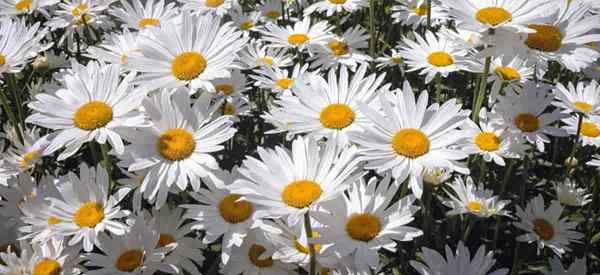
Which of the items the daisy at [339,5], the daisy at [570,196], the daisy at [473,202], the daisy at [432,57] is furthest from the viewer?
the daisy at [339,5]

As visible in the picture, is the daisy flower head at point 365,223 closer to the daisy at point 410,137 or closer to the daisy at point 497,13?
the daisy at point 410,137

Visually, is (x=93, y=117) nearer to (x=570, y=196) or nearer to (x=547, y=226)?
(x=547, y=226)

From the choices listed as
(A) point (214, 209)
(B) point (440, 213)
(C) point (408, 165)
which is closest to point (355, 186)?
(C) point (408, 165)

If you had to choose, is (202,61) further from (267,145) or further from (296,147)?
(267,145)

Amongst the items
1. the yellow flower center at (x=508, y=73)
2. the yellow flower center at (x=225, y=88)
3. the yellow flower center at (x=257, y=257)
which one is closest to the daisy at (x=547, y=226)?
the yellow flower center at (x=508, y=73)

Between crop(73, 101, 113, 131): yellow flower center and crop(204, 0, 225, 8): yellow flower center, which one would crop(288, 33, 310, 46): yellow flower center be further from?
crop(73, 101, 113, 131): yellow flower center

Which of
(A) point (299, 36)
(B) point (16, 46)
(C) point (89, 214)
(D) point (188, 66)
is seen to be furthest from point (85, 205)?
(A) point (299, 36)

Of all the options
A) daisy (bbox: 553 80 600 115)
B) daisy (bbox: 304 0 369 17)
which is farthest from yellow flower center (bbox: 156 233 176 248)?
daisy (bbox: 304 0 369 17)
